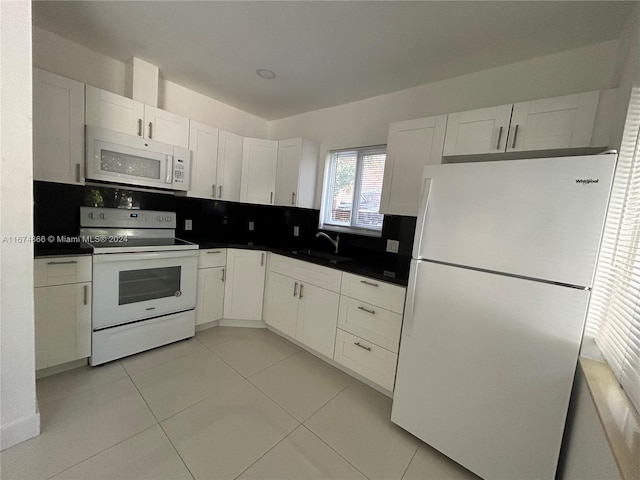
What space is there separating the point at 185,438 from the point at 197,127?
8.58 ft

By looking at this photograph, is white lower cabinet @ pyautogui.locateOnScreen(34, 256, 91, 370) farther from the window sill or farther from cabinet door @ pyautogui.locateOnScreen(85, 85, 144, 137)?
the window sill

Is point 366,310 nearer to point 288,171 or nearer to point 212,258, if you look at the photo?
point 212,258

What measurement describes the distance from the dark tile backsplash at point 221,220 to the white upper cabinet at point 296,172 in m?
0.24

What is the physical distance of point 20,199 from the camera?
1242 millimetres

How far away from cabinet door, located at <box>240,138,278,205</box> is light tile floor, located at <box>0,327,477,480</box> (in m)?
1.80

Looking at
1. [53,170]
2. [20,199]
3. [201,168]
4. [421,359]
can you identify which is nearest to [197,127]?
[201,168]

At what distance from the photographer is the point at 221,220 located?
315 cm

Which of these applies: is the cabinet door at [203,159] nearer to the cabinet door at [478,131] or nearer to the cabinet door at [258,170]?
the cabinet door at [258,170]

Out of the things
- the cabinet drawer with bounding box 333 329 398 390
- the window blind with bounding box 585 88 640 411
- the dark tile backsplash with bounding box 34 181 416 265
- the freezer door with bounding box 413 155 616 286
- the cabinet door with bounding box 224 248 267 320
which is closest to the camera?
the window blind with bounding box 585 88 640 411

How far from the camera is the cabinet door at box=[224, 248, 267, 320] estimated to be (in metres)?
2.75

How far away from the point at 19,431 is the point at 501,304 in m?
2.52

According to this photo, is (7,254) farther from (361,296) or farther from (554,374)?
(554,374)

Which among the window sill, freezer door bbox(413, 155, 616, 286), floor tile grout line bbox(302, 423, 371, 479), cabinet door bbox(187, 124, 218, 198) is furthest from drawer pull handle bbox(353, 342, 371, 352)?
cabinet door bbox(187, 124, 218, 198)

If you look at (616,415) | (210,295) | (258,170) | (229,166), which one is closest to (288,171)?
(258,170)
